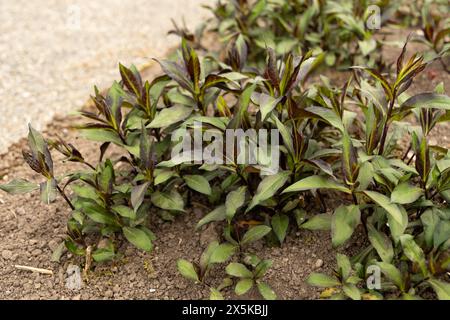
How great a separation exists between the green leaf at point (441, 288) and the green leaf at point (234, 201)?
90 cm

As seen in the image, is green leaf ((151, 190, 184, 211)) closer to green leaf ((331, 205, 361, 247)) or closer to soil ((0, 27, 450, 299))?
soil ((0, 27, 450, 299))

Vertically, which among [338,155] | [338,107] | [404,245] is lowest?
[404,245]

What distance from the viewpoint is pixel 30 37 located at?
16.6 ft

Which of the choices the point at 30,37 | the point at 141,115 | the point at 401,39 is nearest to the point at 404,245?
the point at 141,115

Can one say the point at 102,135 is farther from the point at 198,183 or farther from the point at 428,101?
the point at 428,101

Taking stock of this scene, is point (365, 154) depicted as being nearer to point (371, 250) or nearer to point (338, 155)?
point (338, 155)

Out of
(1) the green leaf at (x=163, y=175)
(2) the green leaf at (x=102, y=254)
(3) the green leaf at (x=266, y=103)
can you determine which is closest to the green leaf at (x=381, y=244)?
(3) the green leaf at (x=266, y=103)

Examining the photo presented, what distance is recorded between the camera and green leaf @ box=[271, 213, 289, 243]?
9.50 ft

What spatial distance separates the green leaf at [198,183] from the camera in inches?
116

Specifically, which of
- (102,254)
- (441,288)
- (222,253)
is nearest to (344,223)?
(441,288)

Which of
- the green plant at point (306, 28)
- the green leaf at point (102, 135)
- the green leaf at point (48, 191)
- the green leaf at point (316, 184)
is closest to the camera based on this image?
the green leaf at point (316, 184)

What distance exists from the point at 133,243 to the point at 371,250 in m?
1.13

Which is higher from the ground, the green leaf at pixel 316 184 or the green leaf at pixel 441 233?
the green leaf at pixel 316 184

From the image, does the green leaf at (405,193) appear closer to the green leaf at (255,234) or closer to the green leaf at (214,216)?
the green leaf at (255,234)
